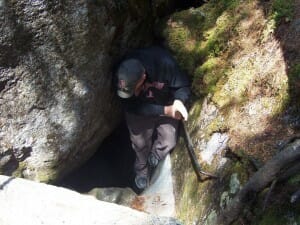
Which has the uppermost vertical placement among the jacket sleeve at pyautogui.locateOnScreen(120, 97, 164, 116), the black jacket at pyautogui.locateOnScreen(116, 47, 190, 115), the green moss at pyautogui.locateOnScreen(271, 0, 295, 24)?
the green moss at pyautogui.locateOnScreen(271, 0, 295, 24)

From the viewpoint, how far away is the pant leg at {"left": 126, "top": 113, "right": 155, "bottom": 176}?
19.8ft

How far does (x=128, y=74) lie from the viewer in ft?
16.6

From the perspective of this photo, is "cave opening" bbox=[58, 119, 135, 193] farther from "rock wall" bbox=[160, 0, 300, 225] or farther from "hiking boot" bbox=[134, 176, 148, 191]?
"rock wall" bbox=[160, 0, 300, 225]

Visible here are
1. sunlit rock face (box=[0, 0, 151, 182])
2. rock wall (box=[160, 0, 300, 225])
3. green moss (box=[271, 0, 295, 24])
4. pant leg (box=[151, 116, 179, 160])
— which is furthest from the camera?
pant leg (box=[151, 116, 179, 160])

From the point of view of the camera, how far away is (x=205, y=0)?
6.00 meters

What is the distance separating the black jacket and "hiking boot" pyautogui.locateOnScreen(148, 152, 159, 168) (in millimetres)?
896

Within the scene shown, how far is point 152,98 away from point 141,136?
765 mm

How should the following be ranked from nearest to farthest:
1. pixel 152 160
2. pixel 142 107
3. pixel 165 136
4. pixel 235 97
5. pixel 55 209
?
1. pixel 55 209
2. pixel 235 97
3. pixel 142 107
4. pixel 165 136
5. pixel 152 160

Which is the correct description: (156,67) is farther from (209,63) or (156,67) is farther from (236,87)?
(236,87)

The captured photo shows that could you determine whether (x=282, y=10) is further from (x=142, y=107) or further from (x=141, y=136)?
(x=141, y=136)

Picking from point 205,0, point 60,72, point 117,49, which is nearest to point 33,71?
point 60,72

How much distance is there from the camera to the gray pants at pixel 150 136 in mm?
5961

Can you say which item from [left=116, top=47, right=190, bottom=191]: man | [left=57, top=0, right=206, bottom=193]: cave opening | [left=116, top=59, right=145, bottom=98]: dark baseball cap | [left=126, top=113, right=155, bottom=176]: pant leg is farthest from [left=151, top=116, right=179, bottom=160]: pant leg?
[left=116, top=59, right=145, bottom=98]: dark baseball cap

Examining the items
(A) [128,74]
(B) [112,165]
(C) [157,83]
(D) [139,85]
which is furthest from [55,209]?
(B) [112,165]
